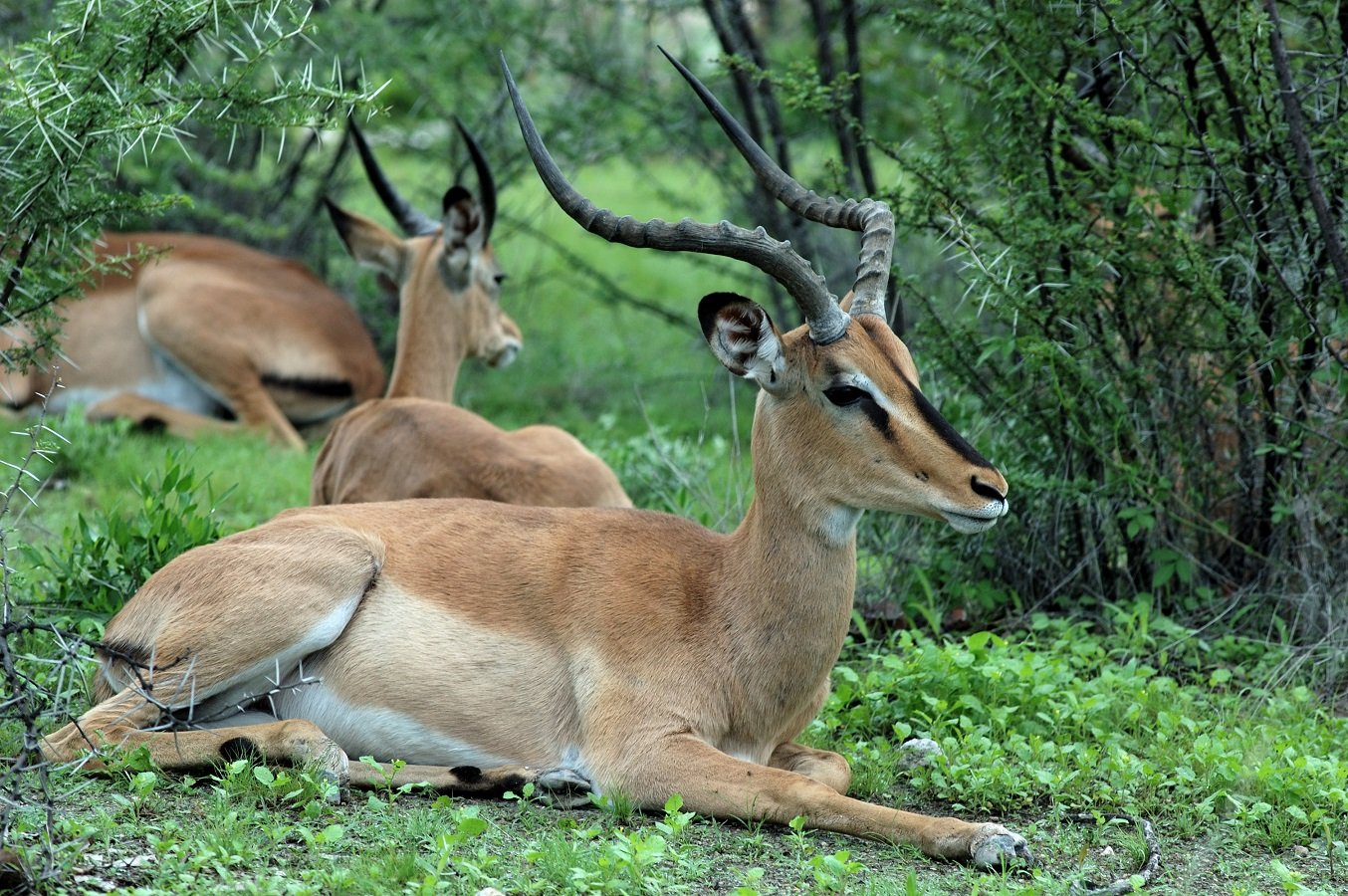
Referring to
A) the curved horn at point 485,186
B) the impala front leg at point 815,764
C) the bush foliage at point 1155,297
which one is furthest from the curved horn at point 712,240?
the curved horn at point 485,186

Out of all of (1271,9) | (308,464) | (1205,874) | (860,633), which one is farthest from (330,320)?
(1205,874)

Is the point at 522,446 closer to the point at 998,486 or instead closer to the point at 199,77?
the point at 199,77

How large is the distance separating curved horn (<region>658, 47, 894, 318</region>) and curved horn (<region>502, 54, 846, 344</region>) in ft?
1.04

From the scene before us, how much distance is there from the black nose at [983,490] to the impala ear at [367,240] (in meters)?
4.80

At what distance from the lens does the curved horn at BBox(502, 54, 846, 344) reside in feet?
14.8

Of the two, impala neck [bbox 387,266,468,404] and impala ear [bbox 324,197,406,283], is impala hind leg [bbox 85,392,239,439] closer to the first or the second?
impala ear [bbox 324,197,406,283]

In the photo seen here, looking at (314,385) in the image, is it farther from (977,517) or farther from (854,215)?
(977,517)

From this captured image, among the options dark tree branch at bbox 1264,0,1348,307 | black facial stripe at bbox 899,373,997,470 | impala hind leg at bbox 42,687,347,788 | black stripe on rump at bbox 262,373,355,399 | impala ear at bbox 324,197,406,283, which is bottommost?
impala hind leg at bbox 42,687,347,788

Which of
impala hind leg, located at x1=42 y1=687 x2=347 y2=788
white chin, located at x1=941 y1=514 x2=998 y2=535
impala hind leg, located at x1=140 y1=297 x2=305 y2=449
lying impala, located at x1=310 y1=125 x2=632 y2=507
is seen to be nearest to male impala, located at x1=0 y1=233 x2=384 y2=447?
impala hind leg, located at x1=140 y1=297 x2=305 y2=449

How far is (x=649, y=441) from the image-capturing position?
8.51 meters

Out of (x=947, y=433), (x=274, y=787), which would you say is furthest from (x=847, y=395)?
(x=274, y=787)

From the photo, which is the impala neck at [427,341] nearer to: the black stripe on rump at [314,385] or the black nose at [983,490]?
the black stripe on rump at [314,385]

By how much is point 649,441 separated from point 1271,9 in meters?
3.99

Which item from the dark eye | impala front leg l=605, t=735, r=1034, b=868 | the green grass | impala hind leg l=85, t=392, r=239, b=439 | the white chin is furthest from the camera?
impala hind leg l=85, t=392, r=239, b=439
